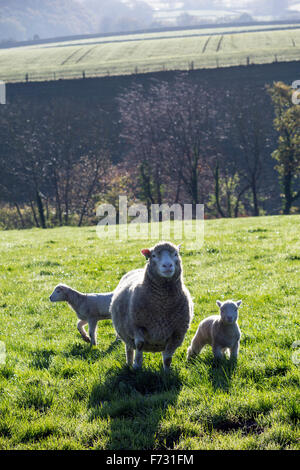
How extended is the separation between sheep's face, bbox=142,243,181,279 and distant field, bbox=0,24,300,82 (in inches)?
2970

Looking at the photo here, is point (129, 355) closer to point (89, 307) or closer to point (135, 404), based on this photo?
point (135, 404)

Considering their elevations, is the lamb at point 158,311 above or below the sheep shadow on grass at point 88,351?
above

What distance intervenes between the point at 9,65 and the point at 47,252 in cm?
9806

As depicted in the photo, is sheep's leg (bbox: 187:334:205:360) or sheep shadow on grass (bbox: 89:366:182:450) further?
sheep's leg (bbox: 187:334:205:360)

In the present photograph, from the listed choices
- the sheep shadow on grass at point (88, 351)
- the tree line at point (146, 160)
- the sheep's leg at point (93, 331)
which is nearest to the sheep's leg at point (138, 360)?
the sheep shadow on grass at point (88, 351)

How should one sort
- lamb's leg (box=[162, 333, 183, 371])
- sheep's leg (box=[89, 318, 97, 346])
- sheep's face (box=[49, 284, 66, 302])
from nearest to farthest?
lamb's leg (box=[162, 333, 183, 371]), sheep's leg (box=[89, 318, 97, 346]), sheep's face (box=[49, 284, 66, 302])

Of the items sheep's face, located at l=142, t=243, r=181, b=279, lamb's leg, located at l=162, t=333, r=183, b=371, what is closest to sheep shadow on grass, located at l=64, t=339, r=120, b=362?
lamb's leg, located at l=162, t=333, r=183, b=371

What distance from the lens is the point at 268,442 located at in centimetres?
440

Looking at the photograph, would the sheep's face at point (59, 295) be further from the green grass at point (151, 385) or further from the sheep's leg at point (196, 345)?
the sheep's leg at point (196, 345)

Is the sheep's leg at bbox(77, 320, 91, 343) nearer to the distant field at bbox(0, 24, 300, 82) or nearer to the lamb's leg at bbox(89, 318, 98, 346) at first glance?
the lamb's leg at bbox(89, 318, 98, 346)

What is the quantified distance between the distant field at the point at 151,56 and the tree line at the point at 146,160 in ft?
80.9

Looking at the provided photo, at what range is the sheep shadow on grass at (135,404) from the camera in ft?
15.1

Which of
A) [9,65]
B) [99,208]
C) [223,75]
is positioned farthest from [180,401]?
[9,65]

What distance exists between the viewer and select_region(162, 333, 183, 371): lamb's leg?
6117 millimetres
